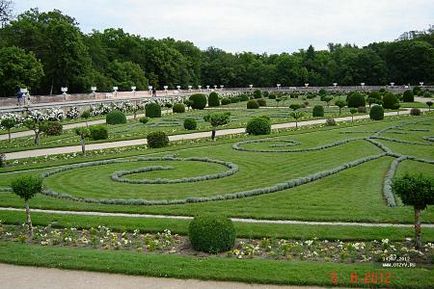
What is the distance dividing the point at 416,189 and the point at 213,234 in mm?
4104

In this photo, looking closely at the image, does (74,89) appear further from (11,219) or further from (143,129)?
(11,219)

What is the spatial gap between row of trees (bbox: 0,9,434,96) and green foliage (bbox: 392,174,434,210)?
51303mm

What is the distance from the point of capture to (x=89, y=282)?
8.83 m

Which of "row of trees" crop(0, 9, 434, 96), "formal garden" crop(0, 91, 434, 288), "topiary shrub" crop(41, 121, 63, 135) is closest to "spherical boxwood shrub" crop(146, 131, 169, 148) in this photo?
"formal garden" crop(0, 91, 434, 288)

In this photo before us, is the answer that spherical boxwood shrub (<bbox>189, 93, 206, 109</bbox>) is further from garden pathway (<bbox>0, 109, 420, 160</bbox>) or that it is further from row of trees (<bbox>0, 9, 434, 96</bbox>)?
garden pathway (<bbox>0, 109, 420, 160</bbox>)

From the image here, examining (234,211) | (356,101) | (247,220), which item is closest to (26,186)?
(234,211)

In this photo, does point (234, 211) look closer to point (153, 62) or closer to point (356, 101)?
point (356, 101)

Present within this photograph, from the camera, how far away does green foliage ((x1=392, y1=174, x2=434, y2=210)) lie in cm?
968

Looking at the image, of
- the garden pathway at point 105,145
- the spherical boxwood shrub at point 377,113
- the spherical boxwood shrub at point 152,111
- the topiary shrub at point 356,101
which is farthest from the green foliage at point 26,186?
the topiary shrub at point 356,101

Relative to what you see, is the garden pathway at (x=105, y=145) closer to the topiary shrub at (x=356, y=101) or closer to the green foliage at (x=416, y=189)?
the green foliage at (x=416, y=189)

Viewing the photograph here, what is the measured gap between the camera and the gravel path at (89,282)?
28.0ft

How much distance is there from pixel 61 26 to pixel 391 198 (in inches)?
2289

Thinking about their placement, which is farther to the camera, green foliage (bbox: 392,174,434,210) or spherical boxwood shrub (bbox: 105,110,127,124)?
spherical boxwood shrub (bbox: 105,110,127,124)

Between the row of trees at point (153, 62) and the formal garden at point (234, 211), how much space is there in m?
39.4
